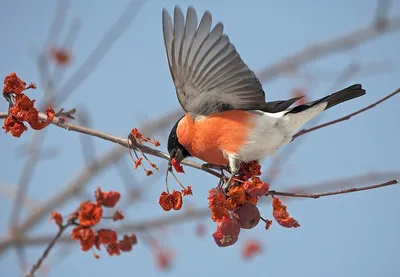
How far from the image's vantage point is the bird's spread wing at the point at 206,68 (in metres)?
2.05

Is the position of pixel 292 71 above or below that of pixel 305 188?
above

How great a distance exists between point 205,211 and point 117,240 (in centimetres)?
145

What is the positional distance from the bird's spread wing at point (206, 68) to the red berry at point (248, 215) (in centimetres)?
49

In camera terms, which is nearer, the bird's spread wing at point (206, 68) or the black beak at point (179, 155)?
the bird's spread wing at point (206, 68)

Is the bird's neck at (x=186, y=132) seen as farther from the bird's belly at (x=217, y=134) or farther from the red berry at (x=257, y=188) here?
the red berry at (x=257, y=188)

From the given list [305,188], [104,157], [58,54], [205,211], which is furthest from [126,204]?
[305,188]

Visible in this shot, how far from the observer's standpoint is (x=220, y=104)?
2285mm

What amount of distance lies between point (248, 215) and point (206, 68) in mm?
621

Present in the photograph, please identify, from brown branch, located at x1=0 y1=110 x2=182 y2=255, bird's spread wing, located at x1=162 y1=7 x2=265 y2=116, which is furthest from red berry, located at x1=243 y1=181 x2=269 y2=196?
brown branch, located at x1=0 y1=110 x2=182 y2=255

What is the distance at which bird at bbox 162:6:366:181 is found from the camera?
6.84 ft

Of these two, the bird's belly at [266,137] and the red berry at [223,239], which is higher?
the bird's belly at [266,137]

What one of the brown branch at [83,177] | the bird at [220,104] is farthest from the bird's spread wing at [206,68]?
the brown branch at [83,177]

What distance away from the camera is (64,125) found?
1.82 m

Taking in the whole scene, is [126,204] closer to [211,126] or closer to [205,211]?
[205,211]
